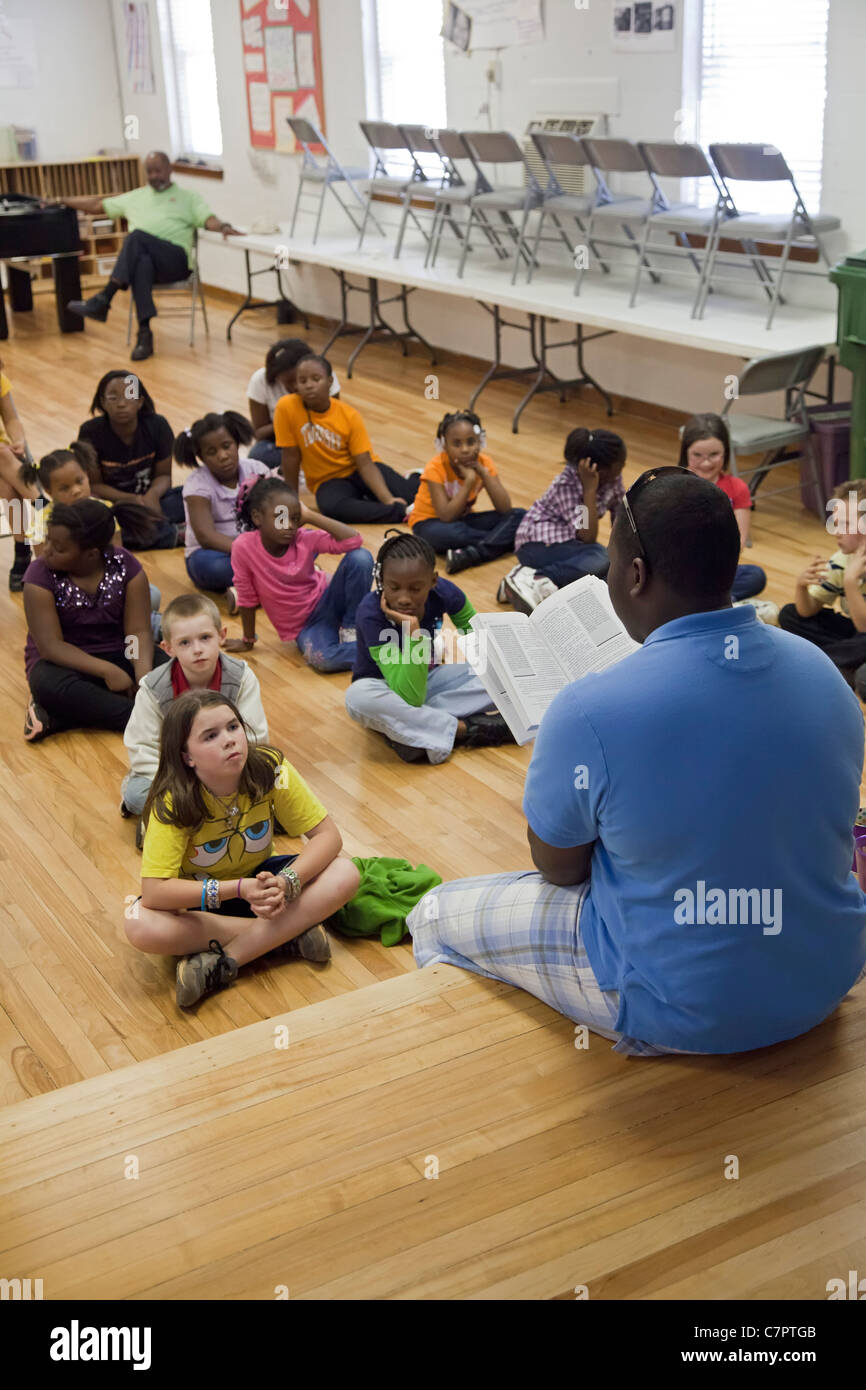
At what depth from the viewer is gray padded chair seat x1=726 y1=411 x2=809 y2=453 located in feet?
15.6

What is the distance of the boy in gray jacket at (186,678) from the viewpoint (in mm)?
2928

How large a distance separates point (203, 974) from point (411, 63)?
6.47m

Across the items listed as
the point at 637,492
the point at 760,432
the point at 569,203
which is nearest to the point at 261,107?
the point at 569,203

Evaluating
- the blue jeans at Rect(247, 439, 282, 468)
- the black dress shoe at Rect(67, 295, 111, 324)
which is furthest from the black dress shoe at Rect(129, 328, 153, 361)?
the blue jeans at Rect(247, 439, 282, 468)

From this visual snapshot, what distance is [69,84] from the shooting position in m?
10.5

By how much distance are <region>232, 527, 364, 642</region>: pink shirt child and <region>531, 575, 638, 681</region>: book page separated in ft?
4.40

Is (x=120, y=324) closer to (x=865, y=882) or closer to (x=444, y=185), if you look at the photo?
(x=444, y=185)

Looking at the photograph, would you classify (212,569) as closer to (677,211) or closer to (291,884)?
(291,884)

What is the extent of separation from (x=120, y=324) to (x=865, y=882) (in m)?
7.87

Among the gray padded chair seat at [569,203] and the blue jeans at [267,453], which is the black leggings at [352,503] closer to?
the blue jeans at [267,453]

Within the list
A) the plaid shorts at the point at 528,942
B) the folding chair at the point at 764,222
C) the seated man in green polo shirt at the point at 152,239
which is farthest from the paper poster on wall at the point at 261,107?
the plaid shorts at the point at 528,942

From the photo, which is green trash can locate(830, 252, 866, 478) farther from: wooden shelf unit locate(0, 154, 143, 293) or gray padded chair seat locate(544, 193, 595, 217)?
wooden shelf unit locate(0, 154, 143, 293)

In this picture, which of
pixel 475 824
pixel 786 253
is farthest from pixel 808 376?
pixel 475 824

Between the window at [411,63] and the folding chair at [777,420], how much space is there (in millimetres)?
3288
